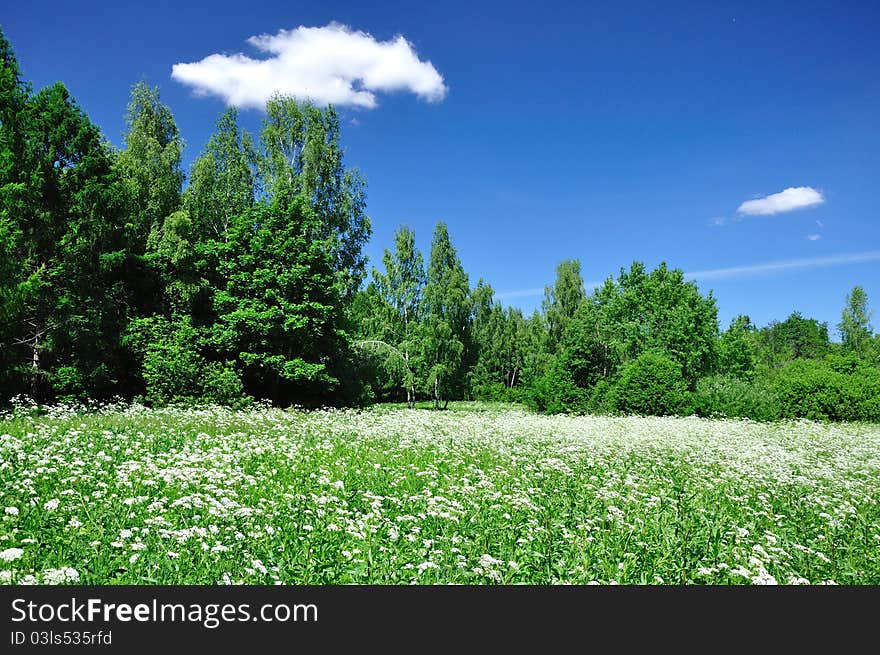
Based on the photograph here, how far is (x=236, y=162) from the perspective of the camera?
29.2 meters

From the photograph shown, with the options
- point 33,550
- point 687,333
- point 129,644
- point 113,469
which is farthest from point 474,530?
point 687,333

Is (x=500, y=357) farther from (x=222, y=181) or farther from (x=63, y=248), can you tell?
(x=63, y=248)

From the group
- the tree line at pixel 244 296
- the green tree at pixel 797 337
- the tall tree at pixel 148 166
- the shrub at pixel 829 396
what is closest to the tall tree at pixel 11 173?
the tree line at pixel 244 296

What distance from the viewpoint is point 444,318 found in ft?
124

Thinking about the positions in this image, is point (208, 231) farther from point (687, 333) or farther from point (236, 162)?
point (687, 333)

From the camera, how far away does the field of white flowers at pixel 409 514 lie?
4789 millimetres

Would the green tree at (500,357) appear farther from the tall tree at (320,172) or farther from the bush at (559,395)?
the tall tree at (320,172)

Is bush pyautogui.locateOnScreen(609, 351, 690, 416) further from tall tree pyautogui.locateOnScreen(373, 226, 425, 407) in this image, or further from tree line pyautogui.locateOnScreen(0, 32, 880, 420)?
tall tree pyautogui.locateOnScreen(373, 226, 425, 407)

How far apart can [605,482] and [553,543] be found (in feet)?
11.7

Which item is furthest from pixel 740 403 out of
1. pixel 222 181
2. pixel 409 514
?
pixel 222 181

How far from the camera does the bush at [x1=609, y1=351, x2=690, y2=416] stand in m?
29.8

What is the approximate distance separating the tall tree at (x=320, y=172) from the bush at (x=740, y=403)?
20.4 m

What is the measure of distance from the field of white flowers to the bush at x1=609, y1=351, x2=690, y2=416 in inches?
679

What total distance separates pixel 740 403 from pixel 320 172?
85.7ft
